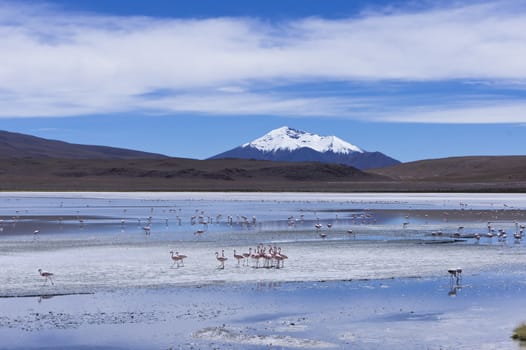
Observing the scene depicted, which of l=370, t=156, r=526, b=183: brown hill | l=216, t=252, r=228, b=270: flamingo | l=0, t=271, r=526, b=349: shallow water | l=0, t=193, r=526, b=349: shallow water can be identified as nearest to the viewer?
l=0, t=271, r=526, b=349: shallow water

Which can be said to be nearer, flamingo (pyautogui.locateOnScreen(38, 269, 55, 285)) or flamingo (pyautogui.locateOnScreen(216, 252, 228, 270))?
flamingo (pyautogui.locateOnScreen(38, 269, 55, 285))

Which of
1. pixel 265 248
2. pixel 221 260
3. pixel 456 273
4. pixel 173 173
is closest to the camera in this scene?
pixel 456 273

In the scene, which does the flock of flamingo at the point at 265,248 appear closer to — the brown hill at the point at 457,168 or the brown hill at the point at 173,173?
the brown hill at the point at 173,173

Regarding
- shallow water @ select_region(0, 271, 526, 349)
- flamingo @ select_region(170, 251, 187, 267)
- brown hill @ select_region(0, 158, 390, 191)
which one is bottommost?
shallow water @ select_region(0, 271, 526, 349)

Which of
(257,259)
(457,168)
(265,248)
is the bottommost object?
(257,259)

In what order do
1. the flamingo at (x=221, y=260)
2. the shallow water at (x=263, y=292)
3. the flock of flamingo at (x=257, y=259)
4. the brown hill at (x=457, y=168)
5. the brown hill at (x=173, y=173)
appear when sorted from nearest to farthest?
the shallow water at (x=263, y=292) → the flamingo at (x=221, y=260) → the flock of flamingo at (x=257, y=259) → the brown hill at (x=173, y=173) → the brown hill at (x=457, y=168)

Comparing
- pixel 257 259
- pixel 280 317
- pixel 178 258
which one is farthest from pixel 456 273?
pixel 178 258

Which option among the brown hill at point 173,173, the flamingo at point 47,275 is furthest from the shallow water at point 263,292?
the brown hill at point 173,173

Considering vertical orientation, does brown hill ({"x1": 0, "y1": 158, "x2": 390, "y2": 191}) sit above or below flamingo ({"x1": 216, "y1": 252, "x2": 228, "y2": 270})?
above

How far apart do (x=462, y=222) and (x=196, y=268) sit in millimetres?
21548

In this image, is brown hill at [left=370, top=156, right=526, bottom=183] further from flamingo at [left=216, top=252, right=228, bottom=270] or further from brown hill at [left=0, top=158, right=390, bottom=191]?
flamingo at [left=216, top=252, right=228, bottom=270]

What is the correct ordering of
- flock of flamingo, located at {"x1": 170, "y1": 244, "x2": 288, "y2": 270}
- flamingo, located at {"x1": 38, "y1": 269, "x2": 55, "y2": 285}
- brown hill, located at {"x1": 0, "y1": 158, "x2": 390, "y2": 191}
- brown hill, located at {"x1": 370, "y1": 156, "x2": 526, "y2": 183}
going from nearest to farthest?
1. flamingo, located at {"x1": 38, "y1": 269, "x2": 55, "y2": 285}
2. flock of flamingo, located at {"x1": 170, "y1": 244, "x2": 288, "y2": 270}
3. brown hill, located at {"x1": 0, "y1": 158, "x2": 390, "y2": 191}
4. brown hill, located at {"x1": 370, "y1": 156, "x2": 526, "y2": 183}

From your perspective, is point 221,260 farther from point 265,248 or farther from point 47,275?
point 47,275

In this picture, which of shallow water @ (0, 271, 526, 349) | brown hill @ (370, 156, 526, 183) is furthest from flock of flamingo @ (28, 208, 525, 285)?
brown hill @ (370, 156, 526, 183)
